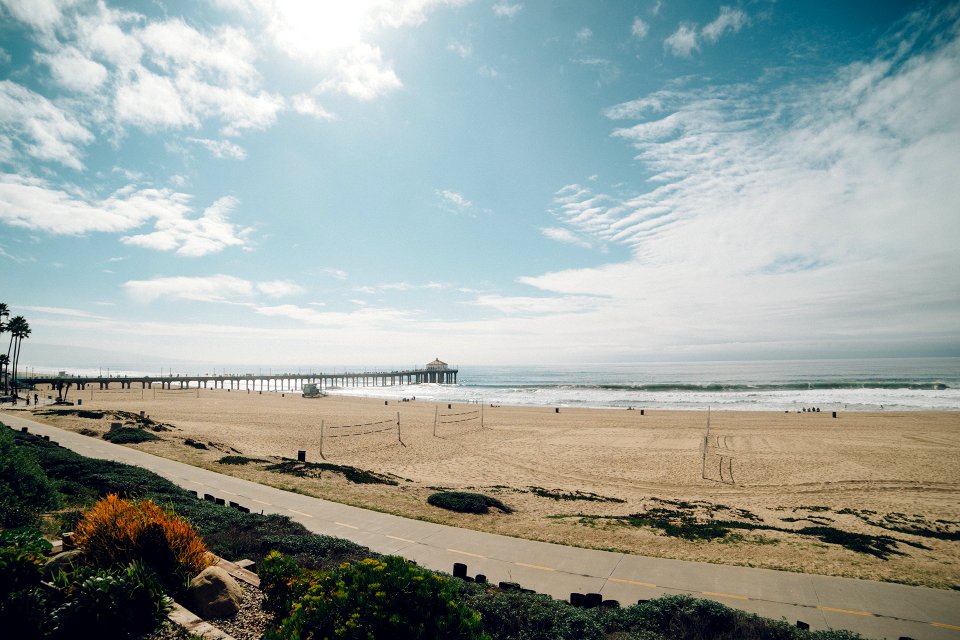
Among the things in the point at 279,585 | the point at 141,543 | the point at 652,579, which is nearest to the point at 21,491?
the point at 141,543

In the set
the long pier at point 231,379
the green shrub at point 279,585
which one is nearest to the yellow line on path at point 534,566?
the green shrub at point 279,585

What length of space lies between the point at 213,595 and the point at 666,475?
19.6 metres

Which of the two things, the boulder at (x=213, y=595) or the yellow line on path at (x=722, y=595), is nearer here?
the boulder at (x=213, y=595)

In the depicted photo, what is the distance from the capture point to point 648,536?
11.4 metres

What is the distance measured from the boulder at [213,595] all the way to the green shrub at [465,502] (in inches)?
316

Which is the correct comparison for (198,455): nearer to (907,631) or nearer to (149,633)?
(149,633)

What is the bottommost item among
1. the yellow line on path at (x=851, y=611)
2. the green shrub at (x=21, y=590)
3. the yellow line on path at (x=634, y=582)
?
the yellow line on path at (x=634, y=582)

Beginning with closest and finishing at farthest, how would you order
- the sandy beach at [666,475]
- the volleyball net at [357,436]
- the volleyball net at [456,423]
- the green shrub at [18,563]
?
the green shrub at [18,563] < the sandy beach at [666,475] < the volleyball net at [357,436] < the volleyball net at [456,423]

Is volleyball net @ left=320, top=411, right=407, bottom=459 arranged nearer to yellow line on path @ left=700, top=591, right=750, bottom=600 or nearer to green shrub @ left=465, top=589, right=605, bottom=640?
green shrub @ left=465, top=589, right=605, bottom=640

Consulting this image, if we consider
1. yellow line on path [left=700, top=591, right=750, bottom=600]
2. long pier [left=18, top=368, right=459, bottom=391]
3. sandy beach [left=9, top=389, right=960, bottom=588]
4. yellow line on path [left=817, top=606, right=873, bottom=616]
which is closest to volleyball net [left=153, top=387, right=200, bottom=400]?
long pier [left=18, top=368, right=459, bottom=391]

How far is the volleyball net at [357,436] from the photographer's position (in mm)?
27344

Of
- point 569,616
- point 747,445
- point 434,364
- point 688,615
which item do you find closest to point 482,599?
point 569,616

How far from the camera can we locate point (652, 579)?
8.27 meters

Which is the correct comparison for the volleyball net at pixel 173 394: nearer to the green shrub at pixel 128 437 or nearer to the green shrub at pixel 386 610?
the green shrub at pixel 128 437
